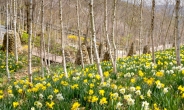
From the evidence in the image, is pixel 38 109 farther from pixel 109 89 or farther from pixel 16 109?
pixel 109 89

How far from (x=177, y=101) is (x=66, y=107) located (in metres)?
1.50

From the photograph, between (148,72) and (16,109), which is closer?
(16,109)

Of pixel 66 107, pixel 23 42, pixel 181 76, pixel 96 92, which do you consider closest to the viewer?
pixel 66 107

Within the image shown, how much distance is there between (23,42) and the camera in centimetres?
2427

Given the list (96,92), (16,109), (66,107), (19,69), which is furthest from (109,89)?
(19,69)

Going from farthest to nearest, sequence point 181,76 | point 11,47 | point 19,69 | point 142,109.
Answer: point 11,47 < point 19,69 < point 181,76 < point 142,109

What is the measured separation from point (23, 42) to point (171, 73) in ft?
68.3

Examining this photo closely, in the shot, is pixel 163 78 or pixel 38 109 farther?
pixel 163 78

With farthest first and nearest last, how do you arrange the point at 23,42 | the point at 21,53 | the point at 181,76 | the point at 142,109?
the point at 23,42, the point at 21,53, the point at 181,76, the point at 142,109

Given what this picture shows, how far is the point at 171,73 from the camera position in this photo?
5.20 metres

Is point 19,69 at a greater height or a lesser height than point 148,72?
lesser

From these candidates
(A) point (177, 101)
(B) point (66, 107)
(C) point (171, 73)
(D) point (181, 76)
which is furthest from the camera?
(C) point (171, 73)

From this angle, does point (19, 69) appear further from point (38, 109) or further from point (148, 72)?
point (38, 109)

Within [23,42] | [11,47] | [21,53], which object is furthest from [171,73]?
[23,42]
